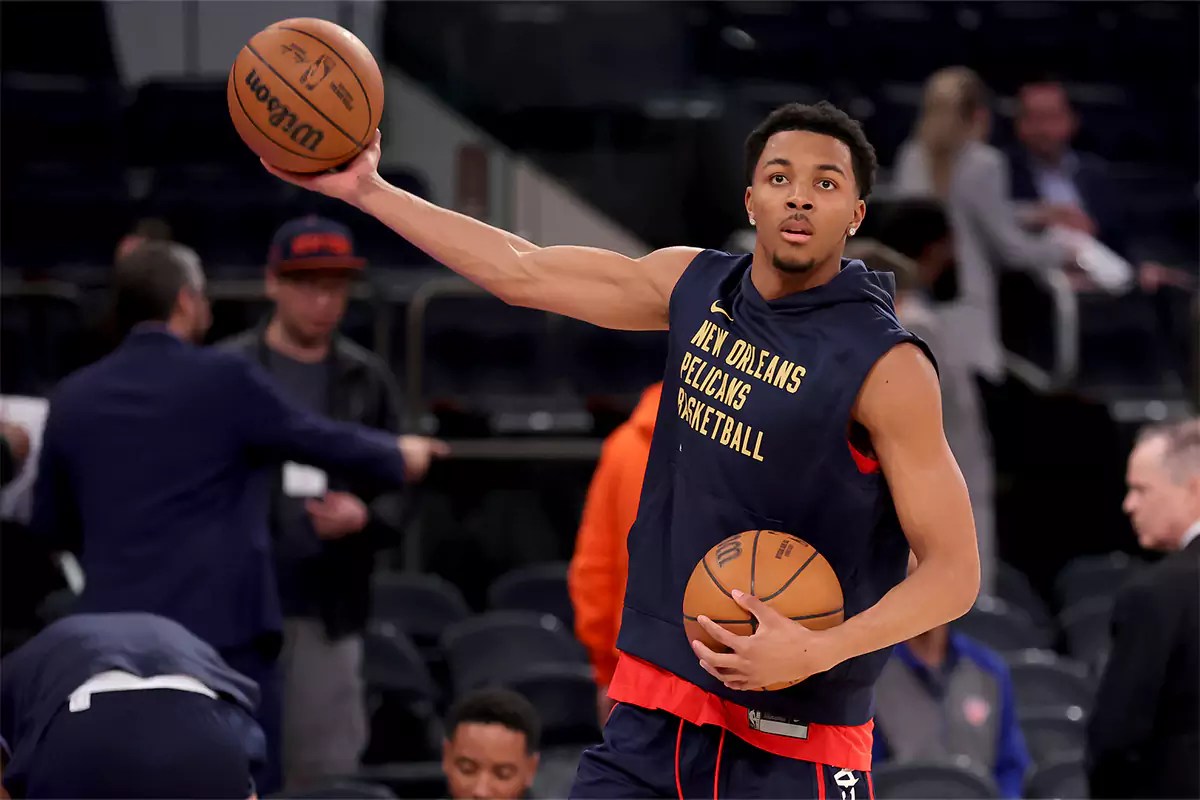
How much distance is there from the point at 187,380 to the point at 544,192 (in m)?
6.42

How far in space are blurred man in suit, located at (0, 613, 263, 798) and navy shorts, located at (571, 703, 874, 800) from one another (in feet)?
2.09

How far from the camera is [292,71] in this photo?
3227mm

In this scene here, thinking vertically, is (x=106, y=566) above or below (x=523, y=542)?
above

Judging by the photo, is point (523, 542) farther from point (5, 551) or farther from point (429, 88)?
point (429, 88)

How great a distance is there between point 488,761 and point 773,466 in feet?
6.76

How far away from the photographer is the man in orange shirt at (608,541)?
4.46m

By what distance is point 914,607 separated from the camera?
9.27 ft

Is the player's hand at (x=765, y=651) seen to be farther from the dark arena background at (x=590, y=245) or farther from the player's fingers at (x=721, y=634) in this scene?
the dark arena background at (x=590, y=245)

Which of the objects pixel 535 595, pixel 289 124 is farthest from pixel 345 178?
pixel 535 595

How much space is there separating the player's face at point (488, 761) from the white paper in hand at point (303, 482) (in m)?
0.87

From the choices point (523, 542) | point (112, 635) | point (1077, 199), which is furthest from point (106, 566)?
point (1077, 199)

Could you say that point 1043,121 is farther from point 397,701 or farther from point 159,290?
point 159,290

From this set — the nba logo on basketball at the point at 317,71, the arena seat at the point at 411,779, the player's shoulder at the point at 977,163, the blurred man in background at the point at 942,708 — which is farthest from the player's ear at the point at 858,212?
the player's shoulder at the point at 977,163

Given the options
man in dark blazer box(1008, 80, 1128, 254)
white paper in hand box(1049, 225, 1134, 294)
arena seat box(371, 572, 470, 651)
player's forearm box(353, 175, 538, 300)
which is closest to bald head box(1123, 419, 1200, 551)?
player's forearm box(353, 175, 538, 300)
